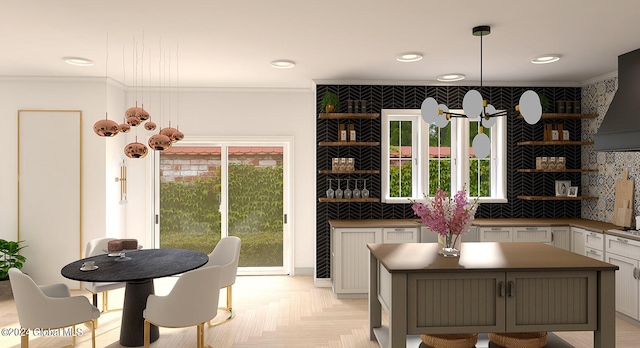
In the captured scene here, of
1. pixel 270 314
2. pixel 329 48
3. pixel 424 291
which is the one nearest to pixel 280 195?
pixel 270 314

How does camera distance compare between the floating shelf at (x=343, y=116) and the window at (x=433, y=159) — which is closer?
the floating shelf at (x=343, y=116)

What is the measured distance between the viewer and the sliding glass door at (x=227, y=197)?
6.44 m

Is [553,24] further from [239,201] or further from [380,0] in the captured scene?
[239,201]

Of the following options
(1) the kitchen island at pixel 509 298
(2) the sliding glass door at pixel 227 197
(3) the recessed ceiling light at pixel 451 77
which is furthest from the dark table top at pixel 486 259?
(2) the sliding glass door at pixel 227 197

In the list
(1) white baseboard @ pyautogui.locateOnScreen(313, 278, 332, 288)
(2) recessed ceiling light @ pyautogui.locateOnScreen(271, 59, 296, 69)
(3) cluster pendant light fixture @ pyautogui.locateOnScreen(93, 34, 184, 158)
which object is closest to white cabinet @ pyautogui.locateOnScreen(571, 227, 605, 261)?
(1) white baseboard @ pyautogui.locateOnScreen(313, 278, 332, 288)

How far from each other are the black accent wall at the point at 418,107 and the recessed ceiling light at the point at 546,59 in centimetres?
119

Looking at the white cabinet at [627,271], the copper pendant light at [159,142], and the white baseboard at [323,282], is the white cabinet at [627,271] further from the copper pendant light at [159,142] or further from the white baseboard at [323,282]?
the copper pendant light at [159,142]


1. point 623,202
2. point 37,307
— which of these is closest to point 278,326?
point 37,307

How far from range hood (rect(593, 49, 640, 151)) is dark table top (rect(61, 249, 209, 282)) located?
406cm

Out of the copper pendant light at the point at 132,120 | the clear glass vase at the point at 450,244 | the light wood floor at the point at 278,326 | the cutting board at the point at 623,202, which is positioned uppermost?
the copper pendant light at the point at 132,120

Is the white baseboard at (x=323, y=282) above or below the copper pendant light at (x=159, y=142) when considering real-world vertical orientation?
below

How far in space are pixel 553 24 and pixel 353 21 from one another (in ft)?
5.33

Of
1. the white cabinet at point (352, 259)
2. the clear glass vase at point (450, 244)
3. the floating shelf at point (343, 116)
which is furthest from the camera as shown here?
the floating shelf at point (343, 116)

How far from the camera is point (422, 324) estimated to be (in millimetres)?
Answer: 3014
